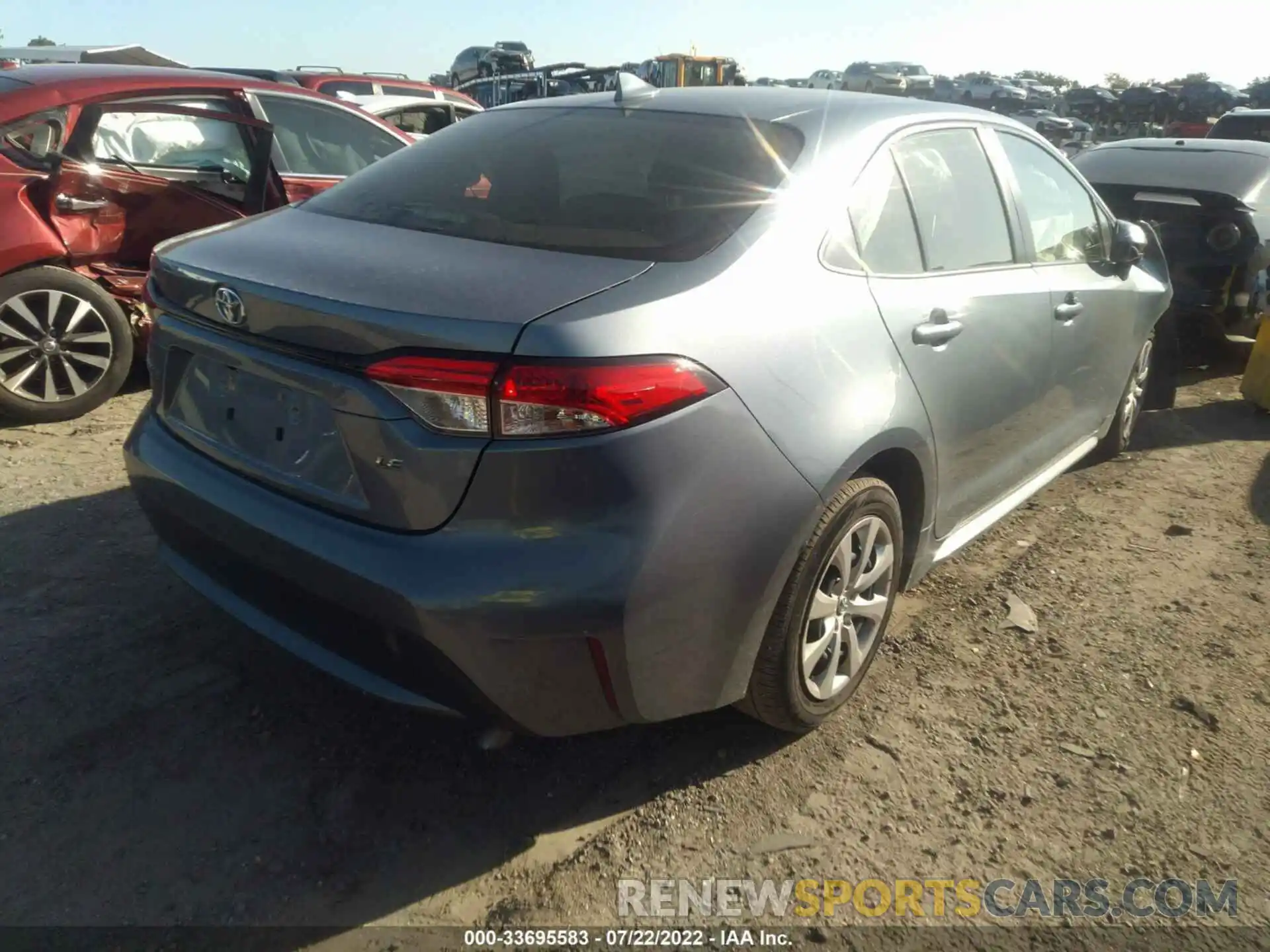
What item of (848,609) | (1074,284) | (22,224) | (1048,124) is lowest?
(1048,124)

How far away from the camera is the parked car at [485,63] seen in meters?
28.6

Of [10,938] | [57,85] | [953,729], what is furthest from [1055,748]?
[57,85]

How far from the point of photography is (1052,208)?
12.3 ft

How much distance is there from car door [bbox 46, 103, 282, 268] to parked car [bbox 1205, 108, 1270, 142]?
10427mm

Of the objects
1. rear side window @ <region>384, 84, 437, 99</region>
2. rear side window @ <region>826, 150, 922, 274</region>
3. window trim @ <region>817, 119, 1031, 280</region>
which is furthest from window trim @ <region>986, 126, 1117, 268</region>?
rear side window @ <region>384, 84, 437, 99</region>

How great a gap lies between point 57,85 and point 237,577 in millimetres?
3596

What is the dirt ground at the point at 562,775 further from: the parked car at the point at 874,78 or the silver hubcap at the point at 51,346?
the parked car at the point at 874,78

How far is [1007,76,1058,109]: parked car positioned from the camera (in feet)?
133

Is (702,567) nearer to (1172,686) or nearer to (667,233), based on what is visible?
(667,233)

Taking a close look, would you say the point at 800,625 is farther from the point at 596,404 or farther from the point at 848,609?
the point at 596,404

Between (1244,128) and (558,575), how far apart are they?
488 inches

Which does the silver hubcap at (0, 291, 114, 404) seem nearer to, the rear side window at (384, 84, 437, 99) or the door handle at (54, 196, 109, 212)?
the door handle at (54, 196, 109, 212)

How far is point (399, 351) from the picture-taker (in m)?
1.99

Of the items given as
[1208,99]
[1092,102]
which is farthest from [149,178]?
[1092,102]
